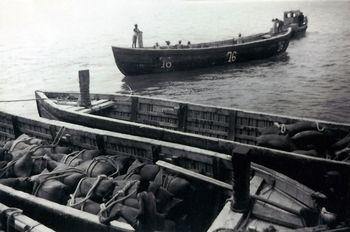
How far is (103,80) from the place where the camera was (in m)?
26.1

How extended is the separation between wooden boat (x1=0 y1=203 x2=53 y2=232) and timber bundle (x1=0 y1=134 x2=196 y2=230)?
85 centimetres

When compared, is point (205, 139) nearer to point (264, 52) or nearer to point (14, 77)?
point (264, 52)

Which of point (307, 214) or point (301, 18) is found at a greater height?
point (301, 18)

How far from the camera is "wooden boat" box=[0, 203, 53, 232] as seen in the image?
5.02 meters

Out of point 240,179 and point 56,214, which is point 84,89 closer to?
point 56,214

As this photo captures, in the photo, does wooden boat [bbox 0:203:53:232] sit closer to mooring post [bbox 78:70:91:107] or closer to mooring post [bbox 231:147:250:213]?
mooring post [bbox 231:147:250:213]

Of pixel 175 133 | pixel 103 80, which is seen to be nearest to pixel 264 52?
pixel 103 80

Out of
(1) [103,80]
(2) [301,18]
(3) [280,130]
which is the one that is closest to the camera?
(3) [280,130]

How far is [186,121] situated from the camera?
33.8ft

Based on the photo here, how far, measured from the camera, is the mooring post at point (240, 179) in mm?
5105

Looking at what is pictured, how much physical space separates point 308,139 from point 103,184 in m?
4.32

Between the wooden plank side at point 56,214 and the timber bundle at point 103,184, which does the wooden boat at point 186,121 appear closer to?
the timber bundle at point 103,184

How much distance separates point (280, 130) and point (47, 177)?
4993 millimetres

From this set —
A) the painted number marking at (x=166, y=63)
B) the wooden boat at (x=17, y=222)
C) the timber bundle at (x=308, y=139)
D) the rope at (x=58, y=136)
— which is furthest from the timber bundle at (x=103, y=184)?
the painted number marking at (x=166, y=63)
